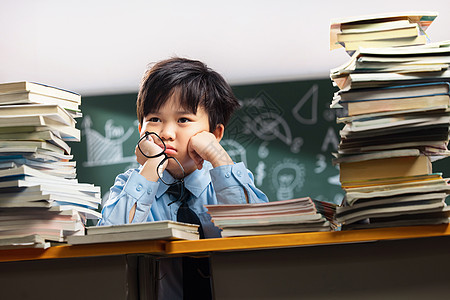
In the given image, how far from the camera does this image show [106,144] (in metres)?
3.20

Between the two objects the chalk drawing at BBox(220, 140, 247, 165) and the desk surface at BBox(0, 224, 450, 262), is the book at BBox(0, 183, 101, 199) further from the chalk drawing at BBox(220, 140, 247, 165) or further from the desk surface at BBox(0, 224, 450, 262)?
the chalk drawing at BBox(220, 140, 247, 165)

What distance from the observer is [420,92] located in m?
1.25

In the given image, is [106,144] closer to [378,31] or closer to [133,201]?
[133,201]

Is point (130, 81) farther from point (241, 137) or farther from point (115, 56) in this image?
point (241, 137)

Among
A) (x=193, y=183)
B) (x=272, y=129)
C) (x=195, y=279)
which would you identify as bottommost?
(x=195, y=279)

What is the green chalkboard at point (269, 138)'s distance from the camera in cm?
308

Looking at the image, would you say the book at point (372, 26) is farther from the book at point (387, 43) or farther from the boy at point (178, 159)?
the boy at point (178, 159)

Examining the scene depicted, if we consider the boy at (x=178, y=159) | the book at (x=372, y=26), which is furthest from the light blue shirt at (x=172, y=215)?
the book at (x=372, y=26)

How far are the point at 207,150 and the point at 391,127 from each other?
65 cm

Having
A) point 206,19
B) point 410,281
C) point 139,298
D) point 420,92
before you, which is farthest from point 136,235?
point 206,19

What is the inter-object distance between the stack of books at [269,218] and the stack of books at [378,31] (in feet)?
1.45

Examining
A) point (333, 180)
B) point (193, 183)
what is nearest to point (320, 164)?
point (333, 180)

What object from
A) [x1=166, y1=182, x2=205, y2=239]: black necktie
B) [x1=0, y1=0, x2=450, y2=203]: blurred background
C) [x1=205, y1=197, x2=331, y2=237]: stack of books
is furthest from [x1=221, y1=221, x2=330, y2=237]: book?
[x1=0, y1=0, x2=450, y2=203]: blurred background

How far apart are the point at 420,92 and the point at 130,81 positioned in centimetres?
225
